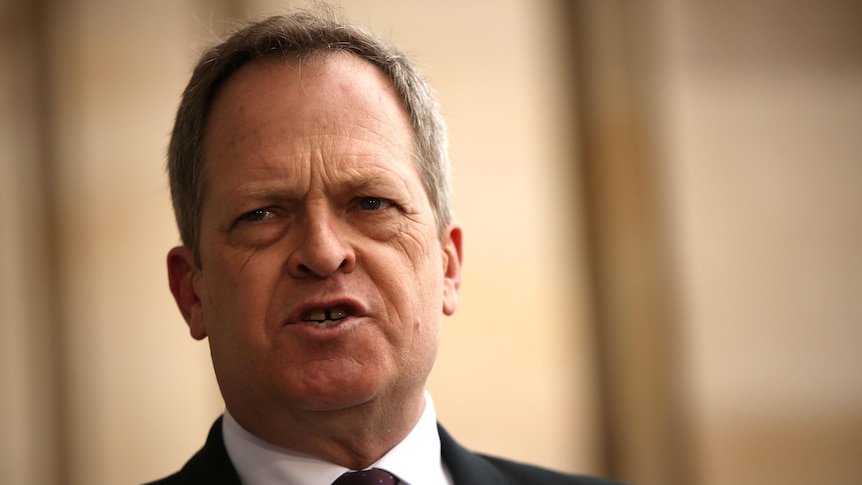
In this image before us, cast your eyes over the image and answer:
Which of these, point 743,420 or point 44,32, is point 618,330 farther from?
point 44,32

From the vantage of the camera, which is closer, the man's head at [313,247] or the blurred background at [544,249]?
the man's head at [313,247]

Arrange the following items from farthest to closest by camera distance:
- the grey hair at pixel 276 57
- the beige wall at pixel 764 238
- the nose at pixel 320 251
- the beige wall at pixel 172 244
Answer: the beige wall at pixel 764 238 → the beige wall at pixel 172 244 → the grey hair at pixel 276 57 → the nose at pixel 320 251

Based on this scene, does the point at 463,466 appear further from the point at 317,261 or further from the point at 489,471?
the point at 317,261

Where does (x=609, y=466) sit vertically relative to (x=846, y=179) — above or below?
below

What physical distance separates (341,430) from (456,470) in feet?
1.06

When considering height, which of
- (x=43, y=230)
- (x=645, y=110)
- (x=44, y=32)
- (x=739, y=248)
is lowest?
(x=739, y=248)

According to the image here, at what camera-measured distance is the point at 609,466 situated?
437 centimetres

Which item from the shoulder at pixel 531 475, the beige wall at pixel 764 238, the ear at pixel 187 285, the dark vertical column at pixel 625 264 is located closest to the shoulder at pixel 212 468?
the ear at pixel 187 285

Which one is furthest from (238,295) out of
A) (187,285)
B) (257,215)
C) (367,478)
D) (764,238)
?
(764,238)

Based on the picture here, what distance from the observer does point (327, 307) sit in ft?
5.24

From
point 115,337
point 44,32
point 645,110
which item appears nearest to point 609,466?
point 645,110

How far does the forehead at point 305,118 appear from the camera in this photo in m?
1.67

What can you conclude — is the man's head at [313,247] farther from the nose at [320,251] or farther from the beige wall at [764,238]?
the beige wall at [764,238]

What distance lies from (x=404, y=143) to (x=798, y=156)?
11.1 ft
